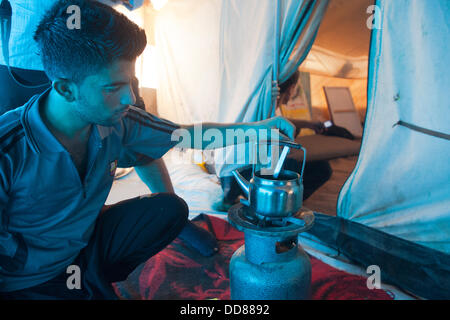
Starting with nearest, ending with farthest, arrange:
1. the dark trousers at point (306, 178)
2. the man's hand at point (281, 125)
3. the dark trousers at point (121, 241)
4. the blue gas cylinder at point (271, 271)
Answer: the blue gas cylinder at point (271, 271)
the dark trousers at point (121, 241)
the man's hand at point (281, 125)
the dark trousers at point (306, 178)

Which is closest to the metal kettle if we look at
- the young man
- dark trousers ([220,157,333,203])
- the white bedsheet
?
the young man

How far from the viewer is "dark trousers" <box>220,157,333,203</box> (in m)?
2.20

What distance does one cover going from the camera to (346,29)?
11.0ft

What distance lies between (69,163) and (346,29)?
3.58 metres

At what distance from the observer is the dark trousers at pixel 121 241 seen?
3.63 ft

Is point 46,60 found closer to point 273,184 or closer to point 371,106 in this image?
point 273,184

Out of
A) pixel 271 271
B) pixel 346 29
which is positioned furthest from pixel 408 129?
pixel 346 29

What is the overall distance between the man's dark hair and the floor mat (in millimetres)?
1084

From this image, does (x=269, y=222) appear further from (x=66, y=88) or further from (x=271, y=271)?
(x=66, y=88)

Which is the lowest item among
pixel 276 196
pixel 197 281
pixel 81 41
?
pixel 197 281

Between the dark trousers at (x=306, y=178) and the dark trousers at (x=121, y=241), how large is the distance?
3.17ft

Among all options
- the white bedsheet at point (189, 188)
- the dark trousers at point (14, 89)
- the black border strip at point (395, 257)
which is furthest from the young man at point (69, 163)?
the black border strip at point (395, 257)

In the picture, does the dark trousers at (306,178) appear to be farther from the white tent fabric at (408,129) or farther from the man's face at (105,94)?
the man's face at (105,94)

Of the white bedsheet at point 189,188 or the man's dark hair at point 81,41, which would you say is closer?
the man's dark hair at point 81,41
